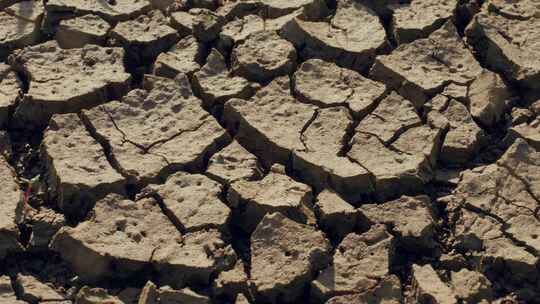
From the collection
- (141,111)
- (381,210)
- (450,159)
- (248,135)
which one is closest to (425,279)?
(381,210)

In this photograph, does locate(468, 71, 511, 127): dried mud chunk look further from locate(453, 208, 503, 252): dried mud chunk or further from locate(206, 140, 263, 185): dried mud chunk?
locate(206, 140, 263, 185): dried mud chunk

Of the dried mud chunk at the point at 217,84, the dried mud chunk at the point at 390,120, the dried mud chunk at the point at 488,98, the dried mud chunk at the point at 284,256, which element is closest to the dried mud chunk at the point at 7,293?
the dried mud chunk at the point at 284,256

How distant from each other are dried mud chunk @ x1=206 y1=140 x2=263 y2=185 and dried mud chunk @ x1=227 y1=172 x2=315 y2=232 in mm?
53

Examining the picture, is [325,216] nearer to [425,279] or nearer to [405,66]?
[425,279]

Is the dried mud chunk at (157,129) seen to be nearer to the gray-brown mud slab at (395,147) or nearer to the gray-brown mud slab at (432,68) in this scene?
the gray-brown mud slab at (395,147)

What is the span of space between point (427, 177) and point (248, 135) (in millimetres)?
785

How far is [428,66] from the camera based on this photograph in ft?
15.4

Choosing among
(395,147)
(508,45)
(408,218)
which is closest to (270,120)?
(395,147)

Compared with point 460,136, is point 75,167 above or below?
below

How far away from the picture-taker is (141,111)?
14.6 ft

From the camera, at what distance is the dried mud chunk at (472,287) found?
3689mm

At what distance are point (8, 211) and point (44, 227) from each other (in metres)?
0.17

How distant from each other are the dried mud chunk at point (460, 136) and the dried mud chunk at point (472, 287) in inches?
26.8

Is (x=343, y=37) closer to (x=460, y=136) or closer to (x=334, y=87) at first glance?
(x=334, y=87)
